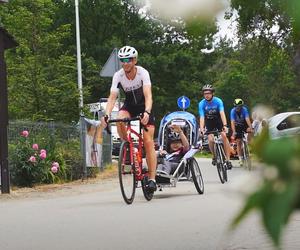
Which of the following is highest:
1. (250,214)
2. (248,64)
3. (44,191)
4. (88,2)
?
(88,2)

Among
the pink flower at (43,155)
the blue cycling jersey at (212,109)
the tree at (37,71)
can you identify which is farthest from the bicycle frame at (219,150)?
the tree at (37,71)

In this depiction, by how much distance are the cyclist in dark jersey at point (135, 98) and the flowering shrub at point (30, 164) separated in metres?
3.92

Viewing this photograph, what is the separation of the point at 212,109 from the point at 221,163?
1146 millimetres

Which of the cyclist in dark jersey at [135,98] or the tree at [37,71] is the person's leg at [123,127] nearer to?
the cyclist in dark jersey at [135,98]

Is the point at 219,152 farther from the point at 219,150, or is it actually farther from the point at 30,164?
the point at 30,164

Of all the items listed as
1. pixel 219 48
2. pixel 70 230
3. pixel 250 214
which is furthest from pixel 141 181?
pixel 250 214

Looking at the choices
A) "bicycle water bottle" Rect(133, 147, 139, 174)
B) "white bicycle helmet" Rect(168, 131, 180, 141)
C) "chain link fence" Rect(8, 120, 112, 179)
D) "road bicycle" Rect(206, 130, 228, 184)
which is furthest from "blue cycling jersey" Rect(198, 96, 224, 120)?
"bicycle water bottle" Rect(133, 147, 139, 174)

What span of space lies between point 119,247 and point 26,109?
1457cm

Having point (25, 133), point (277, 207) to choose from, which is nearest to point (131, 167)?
point (25, 133)

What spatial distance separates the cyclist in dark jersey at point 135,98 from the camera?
7.91 meters

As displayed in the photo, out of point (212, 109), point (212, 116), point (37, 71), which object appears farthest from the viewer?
point (37, 71)

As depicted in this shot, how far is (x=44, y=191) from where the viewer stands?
36.9 feet

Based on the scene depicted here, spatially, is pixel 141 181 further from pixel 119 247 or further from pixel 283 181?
pixel 283 181

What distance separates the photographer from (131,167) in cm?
829
